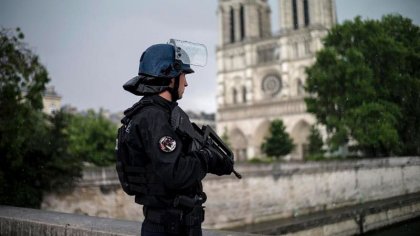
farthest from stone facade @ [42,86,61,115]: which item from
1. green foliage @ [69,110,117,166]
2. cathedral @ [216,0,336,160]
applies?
cathedral @ [216,0,336,160]

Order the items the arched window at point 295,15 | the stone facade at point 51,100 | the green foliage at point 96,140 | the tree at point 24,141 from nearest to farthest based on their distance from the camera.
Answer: the tree at point 24,141 < the green foliage at point 96,140 < the stone facade at point 51,100 < the arched window at point 295,15

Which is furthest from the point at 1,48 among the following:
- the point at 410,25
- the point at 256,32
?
the point at 256,32

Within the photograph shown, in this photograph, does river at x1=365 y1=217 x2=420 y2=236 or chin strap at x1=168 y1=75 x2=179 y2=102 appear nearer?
chin strap at x1=168 y1=75 x2=179 y2=102

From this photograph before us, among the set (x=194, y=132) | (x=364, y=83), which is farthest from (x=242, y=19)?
(x=194, y=132)

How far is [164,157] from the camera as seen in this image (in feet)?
6.55

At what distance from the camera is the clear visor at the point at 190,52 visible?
2355 millimetres

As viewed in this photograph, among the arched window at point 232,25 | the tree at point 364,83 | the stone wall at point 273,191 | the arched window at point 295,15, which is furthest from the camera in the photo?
the arched window at point 232,25

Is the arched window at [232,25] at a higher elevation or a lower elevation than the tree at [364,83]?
higher

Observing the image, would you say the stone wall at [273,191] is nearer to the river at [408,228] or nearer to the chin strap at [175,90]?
the river at [408,228]

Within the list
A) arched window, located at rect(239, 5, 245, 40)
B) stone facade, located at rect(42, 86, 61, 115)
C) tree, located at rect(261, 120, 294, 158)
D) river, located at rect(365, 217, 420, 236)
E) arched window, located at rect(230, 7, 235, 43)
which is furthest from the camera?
arched window, located at rect(230, 7, 235, 43)

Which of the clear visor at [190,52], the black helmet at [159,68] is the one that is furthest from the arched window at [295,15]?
the black helmet at [159,68]

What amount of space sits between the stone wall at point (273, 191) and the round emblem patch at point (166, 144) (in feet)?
33.8

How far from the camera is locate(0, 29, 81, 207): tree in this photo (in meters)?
9.54

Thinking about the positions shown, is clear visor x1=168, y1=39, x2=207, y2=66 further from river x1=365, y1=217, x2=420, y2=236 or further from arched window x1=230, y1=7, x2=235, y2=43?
arched window x1=230, y1=7, x2=235, y2=43
